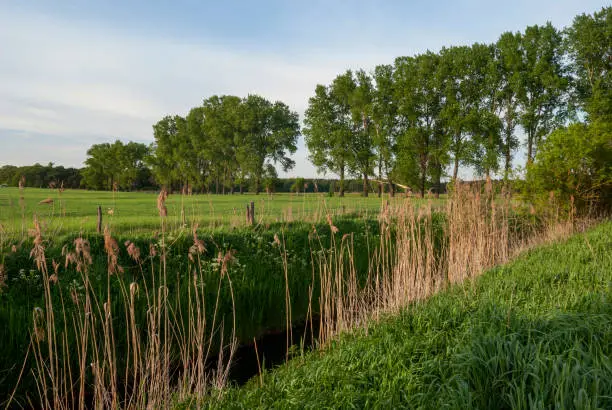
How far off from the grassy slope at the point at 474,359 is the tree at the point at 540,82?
103 ft

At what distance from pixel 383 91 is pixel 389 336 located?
3850cm

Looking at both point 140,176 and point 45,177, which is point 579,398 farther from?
point 45,177

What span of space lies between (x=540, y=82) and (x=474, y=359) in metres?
36.4

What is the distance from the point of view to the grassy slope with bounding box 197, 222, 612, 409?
2680 mm

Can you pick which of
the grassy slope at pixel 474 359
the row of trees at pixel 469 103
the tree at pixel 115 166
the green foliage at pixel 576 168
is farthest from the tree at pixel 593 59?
the tree at pixel 115 166

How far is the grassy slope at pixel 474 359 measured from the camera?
8.79ft

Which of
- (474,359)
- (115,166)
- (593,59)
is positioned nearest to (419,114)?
(593,59)

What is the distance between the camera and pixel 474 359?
3088 mm

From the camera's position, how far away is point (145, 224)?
11.7 metres

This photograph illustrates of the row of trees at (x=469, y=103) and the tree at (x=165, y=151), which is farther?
the tree at (x=165, y=151)

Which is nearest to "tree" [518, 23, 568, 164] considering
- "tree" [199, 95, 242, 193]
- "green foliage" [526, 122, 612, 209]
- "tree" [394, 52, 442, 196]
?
"tree" [394, 52, 442, 196]

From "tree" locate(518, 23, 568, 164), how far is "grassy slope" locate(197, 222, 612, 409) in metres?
31.3

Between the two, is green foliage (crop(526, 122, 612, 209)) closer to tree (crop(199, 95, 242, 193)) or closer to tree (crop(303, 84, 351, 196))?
tree (crop(303, 84, 351, 196))

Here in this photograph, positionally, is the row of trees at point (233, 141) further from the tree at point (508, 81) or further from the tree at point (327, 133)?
the tree at point (508, 81)
